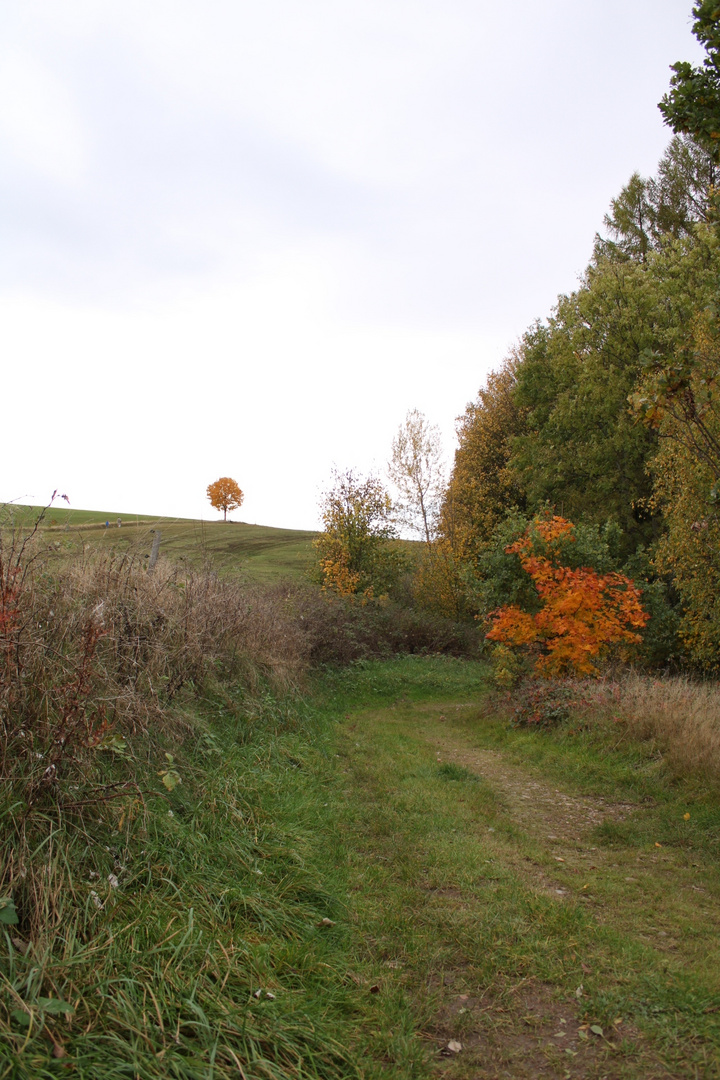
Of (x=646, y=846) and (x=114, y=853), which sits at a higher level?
(x=114, y=853)

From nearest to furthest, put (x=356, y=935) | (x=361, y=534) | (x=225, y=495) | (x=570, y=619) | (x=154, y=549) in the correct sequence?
(x=356, y=935)
(x=154, y=549)
(x=570, y=619)
(x=361, y=534)
(x=225, y=495)

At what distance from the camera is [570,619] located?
10883mm

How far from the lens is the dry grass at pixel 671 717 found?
7113mm

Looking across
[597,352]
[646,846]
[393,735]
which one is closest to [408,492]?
[597,352]

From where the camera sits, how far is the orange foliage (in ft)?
35.4

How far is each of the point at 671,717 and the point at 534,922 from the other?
14.6 ft

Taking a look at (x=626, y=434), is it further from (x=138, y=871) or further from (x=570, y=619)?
(x=138, y=871)

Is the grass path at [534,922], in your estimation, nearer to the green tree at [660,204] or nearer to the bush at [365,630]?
the bush at [365,630]

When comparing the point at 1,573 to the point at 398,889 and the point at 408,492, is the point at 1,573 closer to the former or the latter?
the point at 398,889

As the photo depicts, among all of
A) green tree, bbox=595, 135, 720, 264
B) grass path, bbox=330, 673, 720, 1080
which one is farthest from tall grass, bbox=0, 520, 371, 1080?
green tree, bbox=595, 135, 720, 264

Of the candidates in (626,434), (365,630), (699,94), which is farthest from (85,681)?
(626,434)

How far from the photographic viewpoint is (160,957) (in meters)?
3.12

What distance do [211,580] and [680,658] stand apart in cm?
1202

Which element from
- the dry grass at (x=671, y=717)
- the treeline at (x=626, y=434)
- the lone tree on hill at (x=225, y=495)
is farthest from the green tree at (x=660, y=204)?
the lone tree on hill at (x=225, y=495)
